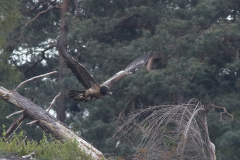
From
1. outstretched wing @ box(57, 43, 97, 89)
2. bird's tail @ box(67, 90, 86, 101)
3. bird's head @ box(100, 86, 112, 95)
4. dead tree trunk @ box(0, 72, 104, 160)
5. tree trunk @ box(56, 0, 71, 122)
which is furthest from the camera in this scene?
tree trunk @ box(56, 0, 71, 122)

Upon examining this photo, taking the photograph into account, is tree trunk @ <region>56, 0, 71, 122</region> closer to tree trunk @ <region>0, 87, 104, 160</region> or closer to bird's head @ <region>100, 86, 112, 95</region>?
bird's head @ <region>100, 86, 112, 95</region>

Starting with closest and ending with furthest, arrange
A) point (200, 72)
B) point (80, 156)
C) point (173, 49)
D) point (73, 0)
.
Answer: point (80, 156) → point (200, 72) → point (173, 49) → point (73, 0)

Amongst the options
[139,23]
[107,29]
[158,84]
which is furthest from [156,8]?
[158,84]

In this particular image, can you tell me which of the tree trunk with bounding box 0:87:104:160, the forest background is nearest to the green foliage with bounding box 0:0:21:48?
the forest background

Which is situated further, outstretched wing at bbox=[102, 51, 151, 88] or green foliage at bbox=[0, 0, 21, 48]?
green foliage at bbox=[0, 0, 21, 48]

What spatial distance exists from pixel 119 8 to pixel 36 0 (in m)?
4.84

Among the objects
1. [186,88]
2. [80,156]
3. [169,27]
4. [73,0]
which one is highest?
[73,0]

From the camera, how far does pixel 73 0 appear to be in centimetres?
1606

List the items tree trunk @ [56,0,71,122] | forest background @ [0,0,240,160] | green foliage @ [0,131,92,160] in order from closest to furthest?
green foliage @ [0,131,92,160], forest background @ [0,0,240,160], tree trunk @ [56,0,71,122]

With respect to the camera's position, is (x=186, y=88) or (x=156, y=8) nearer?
(x=186, y=88)

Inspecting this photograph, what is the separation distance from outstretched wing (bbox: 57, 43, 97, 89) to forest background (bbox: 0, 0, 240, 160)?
244 centimetres

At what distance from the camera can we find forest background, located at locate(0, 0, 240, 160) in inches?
415

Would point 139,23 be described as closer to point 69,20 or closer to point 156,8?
point 156,8

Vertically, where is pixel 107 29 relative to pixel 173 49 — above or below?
above
